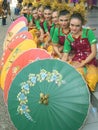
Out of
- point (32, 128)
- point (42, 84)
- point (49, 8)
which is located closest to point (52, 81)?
point (42, 84)

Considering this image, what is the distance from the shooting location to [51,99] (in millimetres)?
3273

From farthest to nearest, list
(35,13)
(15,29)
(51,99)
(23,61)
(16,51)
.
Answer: (15,29)
(35,13)
(16,51)
(23,61)
(51,99)

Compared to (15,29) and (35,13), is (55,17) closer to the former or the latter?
(35,13)

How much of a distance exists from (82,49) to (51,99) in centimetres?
114

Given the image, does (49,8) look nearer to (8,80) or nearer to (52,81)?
(8,80)

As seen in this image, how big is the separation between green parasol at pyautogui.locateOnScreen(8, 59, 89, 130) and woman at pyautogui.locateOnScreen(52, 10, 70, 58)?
1165mm

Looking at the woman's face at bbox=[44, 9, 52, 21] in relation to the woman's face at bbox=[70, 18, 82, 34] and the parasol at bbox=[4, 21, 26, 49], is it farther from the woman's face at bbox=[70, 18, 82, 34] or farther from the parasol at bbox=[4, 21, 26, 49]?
the woman's face at bbox=[70, 18, 82, 34]

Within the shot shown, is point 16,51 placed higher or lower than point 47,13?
lower

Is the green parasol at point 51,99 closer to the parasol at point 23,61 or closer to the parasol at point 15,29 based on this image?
the parasol at point 23,61

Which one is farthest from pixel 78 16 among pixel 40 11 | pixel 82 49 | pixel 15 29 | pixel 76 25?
pixel 15 29

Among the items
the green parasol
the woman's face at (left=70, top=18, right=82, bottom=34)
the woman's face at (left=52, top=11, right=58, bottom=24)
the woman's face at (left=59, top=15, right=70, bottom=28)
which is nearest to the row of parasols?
the green parasol

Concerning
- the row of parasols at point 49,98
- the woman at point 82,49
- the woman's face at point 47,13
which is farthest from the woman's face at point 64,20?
the row of parasols at point 49,98

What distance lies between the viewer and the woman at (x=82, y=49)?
13.0ft

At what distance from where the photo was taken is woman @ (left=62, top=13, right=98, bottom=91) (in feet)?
13.0
